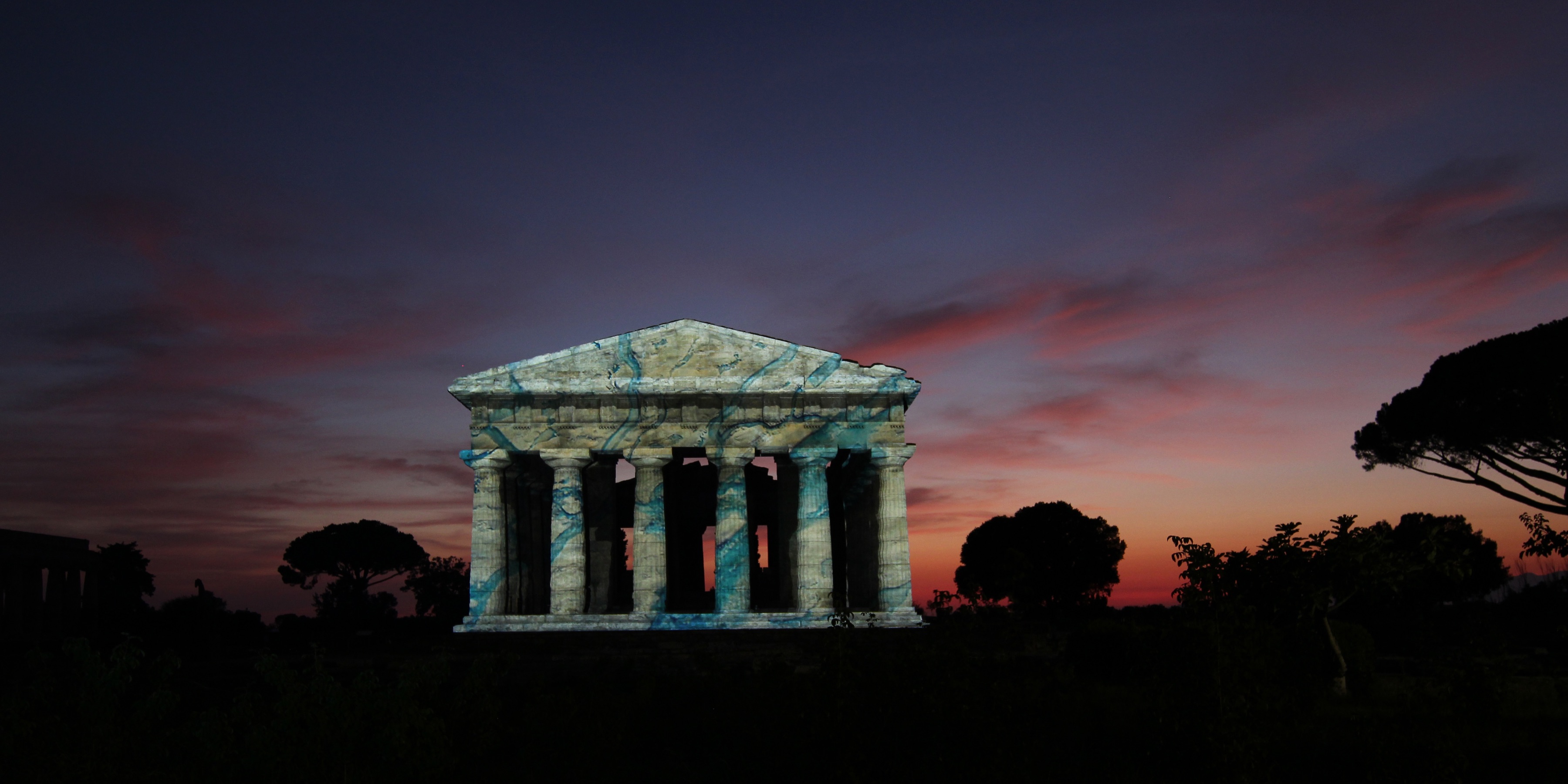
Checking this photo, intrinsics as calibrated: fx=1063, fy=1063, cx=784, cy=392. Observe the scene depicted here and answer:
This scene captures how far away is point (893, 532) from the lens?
30.8 metres

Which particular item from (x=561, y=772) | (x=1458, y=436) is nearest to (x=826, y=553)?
(x=561, y=772)

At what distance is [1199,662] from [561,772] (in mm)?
7877

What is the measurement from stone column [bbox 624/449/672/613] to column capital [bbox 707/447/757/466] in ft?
4.07

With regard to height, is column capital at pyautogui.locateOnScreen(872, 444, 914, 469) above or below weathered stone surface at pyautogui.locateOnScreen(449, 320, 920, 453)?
below

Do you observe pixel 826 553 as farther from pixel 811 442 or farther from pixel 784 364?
pixel 784 364

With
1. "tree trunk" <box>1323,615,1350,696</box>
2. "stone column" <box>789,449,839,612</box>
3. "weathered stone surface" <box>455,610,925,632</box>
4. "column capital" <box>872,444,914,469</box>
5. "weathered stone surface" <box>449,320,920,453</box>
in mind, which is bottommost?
"tree trunk" <box>1323,615,1350,696</box>

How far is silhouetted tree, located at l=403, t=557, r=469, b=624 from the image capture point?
2744 inches

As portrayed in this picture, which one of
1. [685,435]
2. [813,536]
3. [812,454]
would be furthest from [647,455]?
[813,536]

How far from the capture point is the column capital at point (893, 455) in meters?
30.8

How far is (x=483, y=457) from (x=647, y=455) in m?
4.72

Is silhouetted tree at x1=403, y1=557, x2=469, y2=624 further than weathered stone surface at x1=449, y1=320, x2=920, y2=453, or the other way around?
silhouetted tree at x1=403, y1=557, x2=469, y2=624

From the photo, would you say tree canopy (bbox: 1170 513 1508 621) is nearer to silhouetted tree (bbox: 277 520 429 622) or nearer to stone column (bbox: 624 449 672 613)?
stone column (bbox: 624 449 672 613)

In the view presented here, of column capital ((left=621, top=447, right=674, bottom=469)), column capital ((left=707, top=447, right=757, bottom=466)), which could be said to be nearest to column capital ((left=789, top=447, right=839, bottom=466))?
column capital ((left=707, top=447, right=757, bottom=466))

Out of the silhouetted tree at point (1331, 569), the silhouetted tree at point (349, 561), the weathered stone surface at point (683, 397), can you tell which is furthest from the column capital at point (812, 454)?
the silhouetted tree at point (349, 561)
